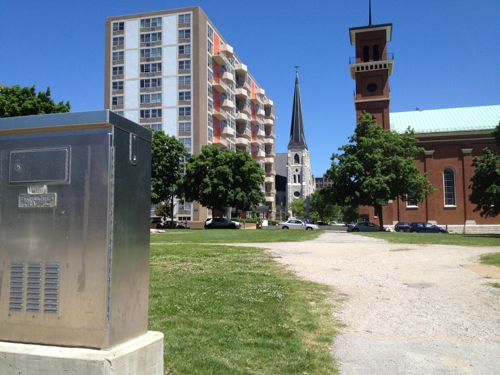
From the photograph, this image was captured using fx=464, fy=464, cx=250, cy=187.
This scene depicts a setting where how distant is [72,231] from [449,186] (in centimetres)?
6442

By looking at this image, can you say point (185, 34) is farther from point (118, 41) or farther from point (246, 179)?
point (246, 179)

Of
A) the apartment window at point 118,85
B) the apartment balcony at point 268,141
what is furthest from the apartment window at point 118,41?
the apartment balcony at point 268,141

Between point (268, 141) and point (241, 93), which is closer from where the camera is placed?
point (241, 93)

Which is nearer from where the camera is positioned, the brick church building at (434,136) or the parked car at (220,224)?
the parked car at (220,224)

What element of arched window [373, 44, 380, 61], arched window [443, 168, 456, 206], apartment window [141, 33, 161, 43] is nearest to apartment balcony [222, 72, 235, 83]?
apartment window [141, 33, 161, 43]

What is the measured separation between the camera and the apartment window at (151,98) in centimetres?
7656

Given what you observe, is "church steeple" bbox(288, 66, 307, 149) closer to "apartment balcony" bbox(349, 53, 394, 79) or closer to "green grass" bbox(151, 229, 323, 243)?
"apartment balcony" bbox(349, 53, 394, 79)

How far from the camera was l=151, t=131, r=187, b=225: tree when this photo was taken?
58.2 metres

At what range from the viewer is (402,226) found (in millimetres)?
55688

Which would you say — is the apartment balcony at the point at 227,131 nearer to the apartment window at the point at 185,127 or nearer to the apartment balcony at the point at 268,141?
the apartment window at the point at 185,127

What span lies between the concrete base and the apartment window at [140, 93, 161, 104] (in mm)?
76162

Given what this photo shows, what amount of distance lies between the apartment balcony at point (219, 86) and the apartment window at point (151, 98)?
964cm

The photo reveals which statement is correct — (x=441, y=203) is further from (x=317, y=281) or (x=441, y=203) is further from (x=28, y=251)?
(x=28, y=251)

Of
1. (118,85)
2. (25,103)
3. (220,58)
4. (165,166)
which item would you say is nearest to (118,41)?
(118,85)
